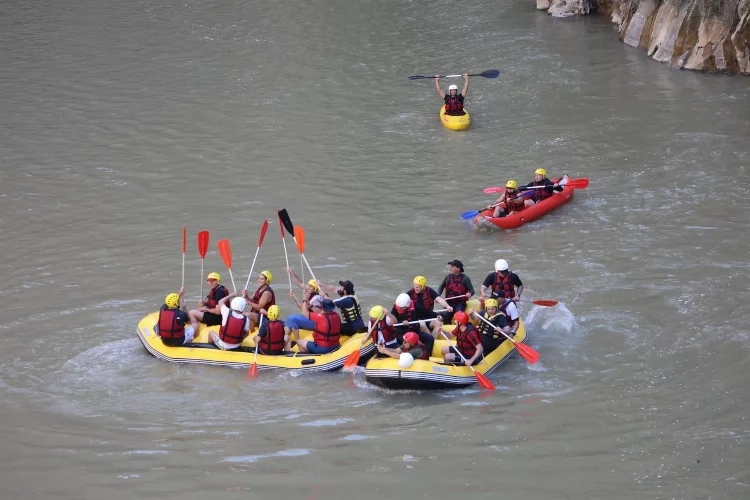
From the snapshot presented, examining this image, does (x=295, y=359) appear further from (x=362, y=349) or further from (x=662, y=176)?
(x=662, y=176)

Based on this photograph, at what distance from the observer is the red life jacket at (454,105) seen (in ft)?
61.1

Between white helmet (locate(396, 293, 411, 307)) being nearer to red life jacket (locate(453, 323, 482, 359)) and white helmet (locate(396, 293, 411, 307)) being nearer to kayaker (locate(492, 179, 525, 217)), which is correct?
red life jacket (locate(453, 323, 482, 359))

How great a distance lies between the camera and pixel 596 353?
1102cm

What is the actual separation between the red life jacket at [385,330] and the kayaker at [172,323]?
2259mm

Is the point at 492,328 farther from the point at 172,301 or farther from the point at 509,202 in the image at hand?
the point at 509,202

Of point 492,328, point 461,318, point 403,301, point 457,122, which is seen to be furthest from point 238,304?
point 457,122

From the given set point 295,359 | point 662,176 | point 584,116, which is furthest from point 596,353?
point 584,116

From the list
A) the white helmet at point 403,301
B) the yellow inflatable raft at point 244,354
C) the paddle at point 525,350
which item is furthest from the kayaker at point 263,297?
the paddle at point 525,350

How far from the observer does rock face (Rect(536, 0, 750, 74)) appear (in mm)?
20281

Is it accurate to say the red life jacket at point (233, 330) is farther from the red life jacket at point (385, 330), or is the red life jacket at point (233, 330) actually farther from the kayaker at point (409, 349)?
the kayaker at point (409, 349)

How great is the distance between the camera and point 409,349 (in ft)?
35.1

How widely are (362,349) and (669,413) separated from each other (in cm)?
336

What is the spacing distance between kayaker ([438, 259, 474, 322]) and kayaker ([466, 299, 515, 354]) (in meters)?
0.84

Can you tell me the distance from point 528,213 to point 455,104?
4.48 metres
